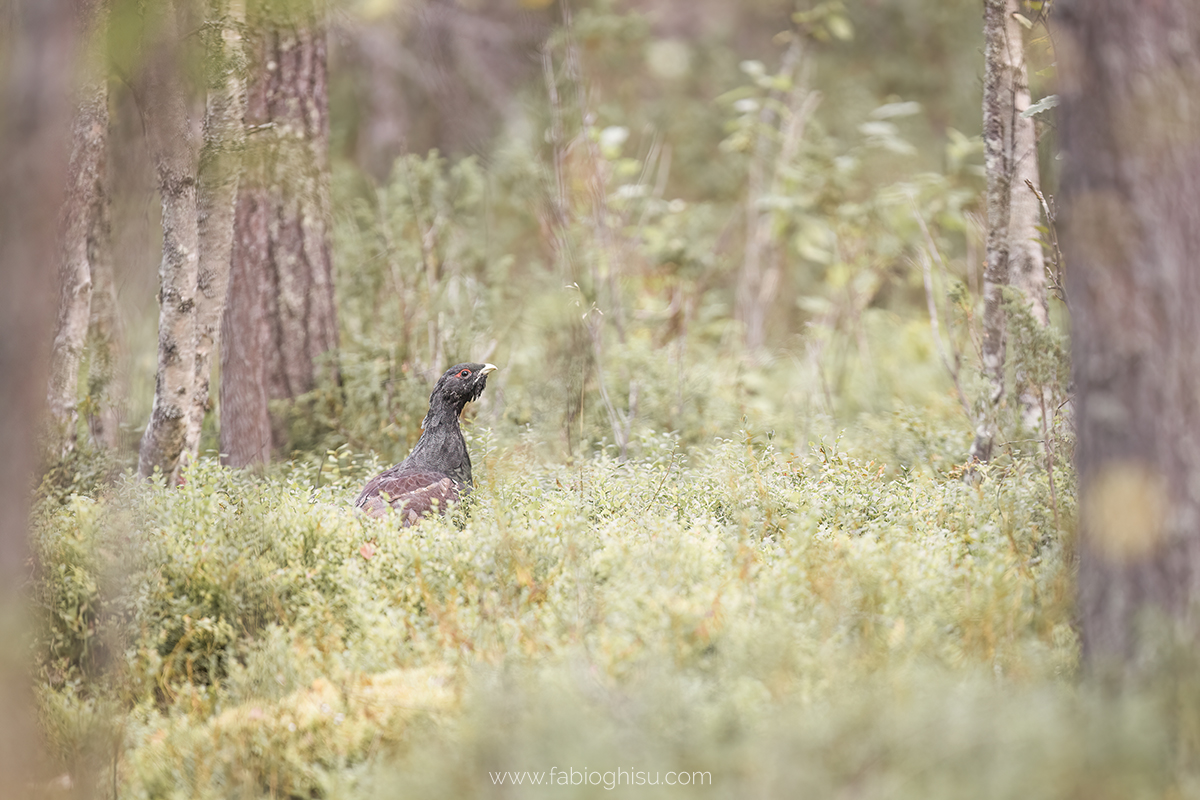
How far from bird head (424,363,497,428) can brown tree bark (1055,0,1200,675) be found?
12.9ft

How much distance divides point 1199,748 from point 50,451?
571 cm

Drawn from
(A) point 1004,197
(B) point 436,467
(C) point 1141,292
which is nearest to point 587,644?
(C) point 1141,292

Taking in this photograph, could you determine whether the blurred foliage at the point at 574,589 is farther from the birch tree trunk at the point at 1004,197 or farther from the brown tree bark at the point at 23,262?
the brown tree bark at the point at 23,262

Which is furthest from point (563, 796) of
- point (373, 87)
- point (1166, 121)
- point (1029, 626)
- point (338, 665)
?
point (373, 87)

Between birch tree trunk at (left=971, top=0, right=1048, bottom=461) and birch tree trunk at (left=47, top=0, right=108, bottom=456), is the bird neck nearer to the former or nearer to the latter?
birch tree trunk at (left=47, top=0, right=108, bottom=456)

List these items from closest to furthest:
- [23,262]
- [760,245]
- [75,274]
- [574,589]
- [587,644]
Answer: [23,262] < [587,644] < [574,589] < [75,274] < [760,245]

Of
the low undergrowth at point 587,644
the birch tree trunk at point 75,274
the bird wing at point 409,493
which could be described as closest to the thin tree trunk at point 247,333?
the birch tree trunk at point 75,274

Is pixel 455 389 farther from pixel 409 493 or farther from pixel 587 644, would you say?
pixel 587 644

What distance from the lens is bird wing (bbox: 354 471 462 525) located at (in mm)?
5355

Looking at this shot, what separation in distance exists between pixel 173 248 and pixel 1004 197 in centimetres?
477

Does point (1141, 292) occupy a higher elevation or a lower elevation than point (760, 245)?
lower

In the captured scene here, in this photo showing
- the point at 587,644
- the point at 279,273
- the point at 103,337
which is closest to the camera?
the point at 587,644

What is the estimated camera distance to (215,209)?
5.49m

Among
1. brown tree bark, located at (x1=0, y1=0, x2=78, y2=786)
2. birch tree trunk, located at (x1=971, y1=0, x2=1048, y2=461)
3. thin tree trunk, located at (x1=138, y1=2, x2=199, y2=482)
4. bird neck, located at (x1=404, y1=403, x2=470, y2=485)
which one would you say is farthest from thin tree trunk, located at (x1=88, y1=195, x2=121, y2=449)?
birch tree trunk, located at (x1=971, y1=0, x2=1048, y2=461)
